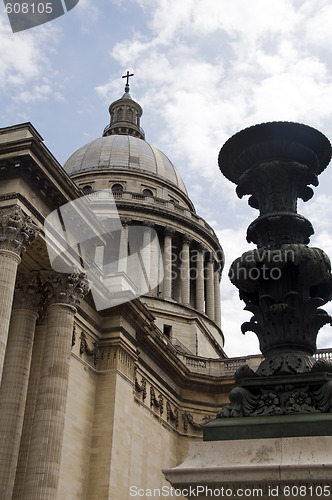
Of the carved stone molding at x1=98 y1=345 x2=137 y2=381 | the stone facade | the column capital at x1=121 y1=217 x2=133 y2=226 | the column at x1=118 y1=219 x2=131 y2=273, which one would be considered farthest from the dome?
the carved stone molding at x1=98 y1=345 x2=137 y2=381

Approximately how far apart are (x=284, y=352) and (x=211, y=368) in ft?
103

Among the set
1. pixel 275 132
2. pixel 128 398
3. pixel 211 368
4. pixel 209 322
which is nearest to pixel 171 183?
pixel 209 322

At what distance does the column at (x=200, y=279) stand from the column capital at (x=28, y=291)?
2846 centimetres

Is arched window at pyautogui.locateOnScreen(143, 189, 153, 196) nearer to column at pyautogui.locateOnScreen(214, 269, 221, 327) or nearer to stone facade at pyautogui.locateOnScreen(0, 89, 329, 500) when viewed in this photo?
column at pyautogui.locateOnScreen(214, 269, 221, 327)

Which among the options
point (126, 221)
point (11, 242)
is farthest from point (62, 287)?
point (126, 221)

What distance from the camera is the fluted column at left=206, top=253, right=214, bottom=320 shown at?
161 ft

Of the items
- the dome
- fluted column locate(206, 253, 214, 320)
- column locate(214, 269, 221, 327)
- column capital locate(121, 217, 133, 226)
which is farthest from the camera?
the dome

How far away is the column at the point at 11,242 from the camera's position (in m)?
16.2

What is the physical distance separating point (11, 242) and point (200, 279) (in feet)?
108

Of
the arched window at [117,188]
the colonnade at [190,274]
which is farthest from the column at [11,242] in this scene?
the arched window at [117,188]

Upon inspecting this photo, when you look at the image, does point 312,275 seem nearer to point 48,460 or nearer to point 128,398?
point 48,460

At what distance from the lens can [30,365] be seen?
798 inches

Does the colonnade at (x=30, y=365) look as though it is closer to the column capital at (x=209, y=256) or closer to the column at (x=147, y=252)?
the column at (x=147, y=252)

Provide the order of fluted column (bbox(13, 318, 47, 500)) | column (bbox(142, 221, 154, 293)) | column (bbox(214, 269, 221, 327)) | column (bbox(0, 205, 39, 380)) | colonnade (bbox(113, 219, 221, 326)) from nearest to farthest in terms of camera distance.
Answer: column (bbox(0, 205, 39, 380)) < fluted column (bbox(13, 318, 47, 500)) < column (bbox(142, 221, 154, 293)) < colonnade (bbox(113, 219, 221, 326)) < column (bbox(214, 269, 221, 327))
